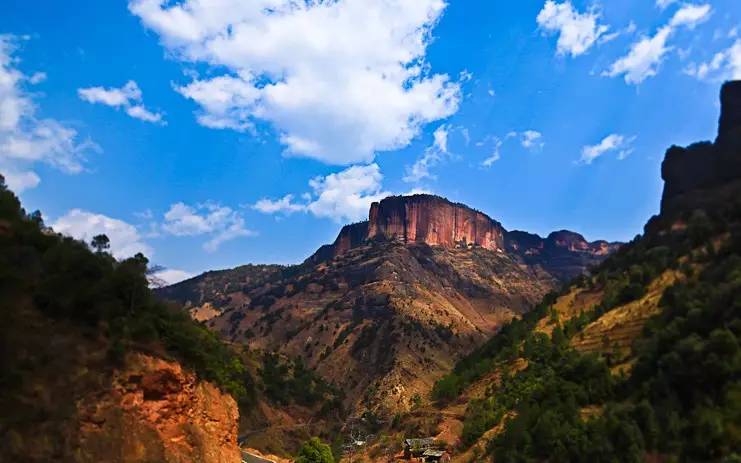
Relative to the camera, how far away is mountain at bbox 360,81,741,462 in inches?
1615

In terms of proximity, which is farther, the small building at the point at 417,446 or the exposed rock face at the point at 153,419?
the small building at the point at 417,446

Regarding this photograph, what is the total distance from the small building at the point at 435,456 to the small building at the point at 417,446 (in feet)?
4.89

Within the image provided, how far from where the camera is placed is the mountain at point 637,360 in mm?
41031

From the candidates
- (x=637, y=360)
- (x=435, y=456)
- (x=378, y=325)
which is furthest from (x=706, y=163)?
(x=378, y=325)

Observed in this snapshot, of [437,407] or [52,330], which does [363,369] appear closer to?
[437,407]

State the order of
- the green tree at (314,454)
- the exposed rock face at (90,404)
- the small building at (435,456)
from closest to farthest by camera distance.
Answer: the exposed rock face at (90,404), the green tree at (314,454), the small building at (435,456)

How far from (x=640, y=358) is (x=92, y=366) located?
48.9 metres

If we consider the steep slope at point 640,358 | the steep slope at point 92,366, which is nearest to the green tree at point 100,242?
the steep slope at point 92,366

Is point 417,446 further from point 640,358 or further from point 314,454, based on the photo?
point 640,358

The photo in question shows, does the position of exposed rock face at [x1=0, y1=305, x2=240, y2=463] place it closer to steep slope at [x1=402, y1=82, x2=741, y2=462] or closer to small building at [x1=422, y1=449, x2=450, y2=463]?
steep slope at [x1=402, y1=82, x2=741, y2=462]

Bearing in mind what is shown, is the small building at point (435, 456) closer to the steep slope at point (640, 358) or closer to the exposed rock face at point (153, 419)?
the steep slope at point (640, 358)

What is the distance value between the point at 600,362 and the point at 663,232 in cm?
5476

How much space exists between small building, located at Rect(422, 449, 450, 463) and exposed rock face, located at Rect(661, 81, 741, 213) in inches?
2723

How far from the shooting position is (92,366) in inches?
976
